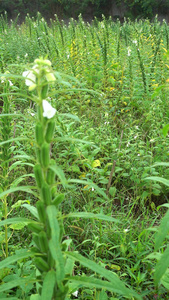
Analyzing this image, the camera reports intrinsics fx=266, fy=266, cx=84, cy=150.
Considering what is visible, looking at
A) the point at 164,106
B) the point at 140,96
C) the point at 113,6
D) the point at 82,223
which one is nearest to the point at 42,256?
the point at 82,223

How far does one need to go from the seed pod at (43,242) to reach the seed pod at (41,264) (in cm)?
3

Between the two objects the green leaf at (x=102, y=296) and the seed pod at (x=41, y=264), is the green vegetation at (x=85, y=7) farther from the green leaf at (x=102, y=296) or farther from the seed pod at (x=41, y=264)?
the seed pod at (x=41, y=264)

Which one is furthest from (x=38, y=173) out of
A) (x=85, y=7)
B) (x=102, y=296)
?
(x=85, y=7)

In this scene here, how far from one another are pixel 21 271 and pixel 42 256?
68 centimetres

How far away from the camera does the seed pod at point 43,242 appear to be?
89 cm

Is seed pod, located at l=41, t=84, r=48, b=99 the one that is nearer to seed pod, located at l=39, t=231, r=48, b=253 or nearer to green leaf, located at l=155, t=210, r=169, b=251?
seed pod, located at l=39, t=231, r=48, b=253

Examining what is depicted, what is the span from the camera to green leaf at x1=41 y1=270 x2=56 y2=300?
762mm

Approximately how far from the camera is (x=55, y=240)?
28.7 inches

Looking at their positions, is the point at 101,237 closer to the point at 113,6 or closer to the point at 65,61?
the point at 65,61

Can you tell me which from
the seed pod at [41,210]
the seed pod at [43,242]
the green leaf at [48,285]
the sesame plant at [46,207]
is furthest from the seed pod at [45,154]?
the green leaf at [48,285]

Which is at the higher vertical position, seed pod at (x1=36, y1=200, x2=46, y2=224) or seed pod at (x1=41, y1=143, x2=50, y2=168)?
seed pod at (x1=41, y1=143, x2=50, y2=168)

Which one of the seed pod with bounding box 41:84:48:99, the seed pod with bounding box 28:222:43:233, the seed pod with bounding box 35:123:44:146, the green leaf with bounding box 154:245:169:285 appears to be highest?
the seed pod with bounding box 41:84:48:99

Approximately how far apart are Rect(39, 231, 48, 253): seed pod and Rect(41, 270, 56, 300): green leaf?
0.28 ft

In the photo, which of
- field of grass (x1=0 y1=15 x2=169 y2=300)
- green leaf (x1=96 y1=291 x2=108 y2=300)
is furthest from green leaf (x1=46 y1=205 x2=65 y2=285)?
green leaf (x1=96 y1=291 x2=108 y2=300)
